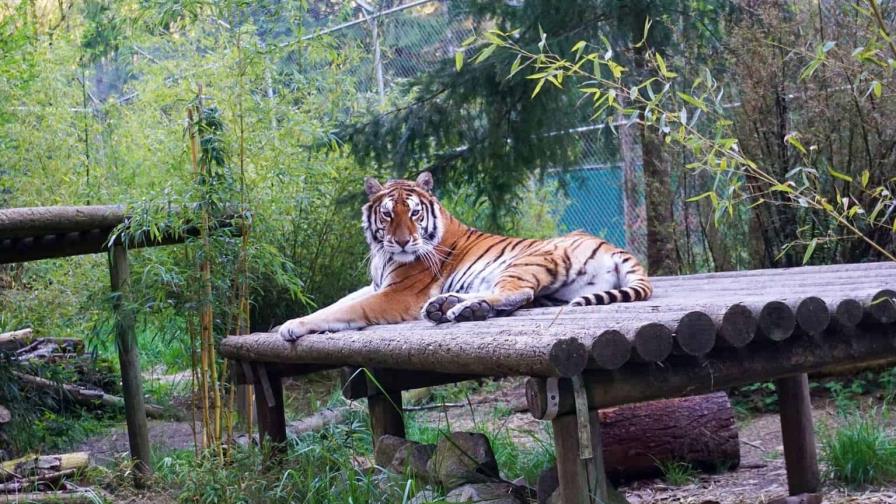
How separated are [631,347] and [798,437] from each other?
207cm

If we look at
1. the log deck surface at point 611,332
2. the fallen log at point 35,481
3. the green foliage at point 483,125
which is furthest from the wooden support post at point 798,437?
the fallen log at point 35,481

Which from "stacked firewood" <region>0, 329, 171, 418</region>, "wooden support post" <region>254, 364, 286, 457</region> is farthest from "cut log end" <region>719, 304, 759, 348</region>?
"stacked firewood" <region>0, 329, 171, 418</region>

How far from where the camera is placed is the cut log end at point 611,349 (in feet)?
9.47

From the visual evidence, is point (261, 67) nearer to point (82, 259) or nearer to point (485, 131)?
point (485, 131)

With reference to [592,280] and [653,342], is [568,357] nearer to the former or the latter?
[653,342]

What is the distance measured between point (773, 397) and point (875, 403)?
25.1 inches

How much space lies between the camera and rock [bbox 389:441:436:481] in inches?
172

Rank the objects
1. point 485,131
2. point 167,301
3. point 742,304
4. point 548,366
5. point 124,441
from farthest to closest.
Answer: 1. point 485,131
2. point 124,441
3. point 167,301
4. point 742,304
5. point 548,366

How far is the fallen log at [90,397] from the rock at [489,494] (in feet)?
13.2

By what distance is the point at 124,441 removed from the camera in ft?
22.6

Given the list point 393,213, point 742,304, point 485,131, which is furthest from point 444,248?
point 485,131

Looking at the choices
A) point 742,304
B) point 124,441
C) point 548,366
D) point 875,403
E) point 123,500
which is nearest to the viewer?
point 548,366

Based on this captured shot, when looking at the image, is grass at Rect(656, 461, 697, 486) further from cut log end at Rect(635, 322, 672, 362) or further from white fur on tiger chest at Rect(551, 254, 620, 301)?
cut log end at Rect(635, 322, 672, 362)

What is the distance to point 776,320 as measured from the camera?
3.17 metres
